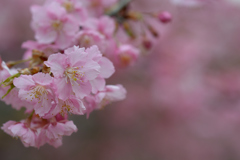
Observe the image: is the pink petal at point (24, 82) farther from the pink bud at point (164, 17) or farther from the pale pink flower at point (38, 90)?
the pink bud at point (164, 17)

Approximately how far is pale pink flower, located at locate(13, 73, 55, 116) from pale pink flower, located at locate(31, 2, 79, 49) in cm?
43

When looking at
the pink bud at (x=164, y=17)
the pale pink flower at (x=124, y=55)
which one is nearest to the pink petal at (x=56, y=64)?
the pale pink flower at (x=124, y=55)

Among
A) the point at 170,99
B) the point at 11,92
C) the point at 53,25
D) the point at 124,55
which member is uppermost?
the point at 53,25

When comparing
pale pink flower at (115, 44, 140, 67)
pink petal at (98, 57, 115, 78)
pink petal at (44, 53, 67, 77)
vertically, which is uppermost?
pink petal at (44, 53, 67, 77)

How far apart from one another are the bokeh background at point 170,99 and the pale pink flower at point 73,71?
2.97 metres

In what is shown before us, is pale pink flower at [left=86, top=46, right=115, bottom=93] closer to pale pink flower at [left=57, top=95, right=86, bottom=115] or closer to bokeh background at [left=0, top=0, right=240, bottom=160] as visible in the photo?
pale pink flower at [left=57, top=95, right=86, bottom=115]

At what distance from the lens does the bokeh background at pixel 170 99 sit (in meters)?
4.25

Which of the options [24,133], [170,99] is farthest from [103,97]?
[170,99]

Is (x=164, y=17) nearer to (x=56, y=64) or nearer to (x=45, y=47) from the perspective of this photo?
(x=45, y=47)

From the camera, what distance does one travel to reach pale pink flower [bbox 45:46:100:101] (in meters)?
1.14

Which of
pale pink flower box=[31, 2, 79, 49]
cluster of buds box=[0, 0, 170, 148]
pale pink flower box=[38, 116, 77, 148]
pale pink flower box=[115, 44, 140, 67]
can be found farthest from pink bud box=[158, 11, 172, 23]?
pale pink flower box=[38, 116, 77, 148]

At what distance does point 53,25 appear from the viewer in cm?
167

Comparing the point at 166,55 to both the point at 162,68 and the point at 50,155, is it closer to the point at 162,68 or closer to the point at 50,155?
the point at 162,68

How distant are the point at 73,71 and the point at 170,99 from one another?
139 inches
